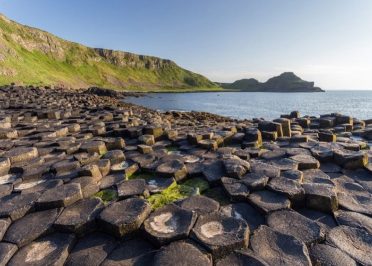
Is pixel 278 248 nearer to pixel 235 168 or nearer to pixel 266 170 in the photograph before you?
pixel 235 168

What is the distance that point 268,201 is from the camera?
12.0 feet

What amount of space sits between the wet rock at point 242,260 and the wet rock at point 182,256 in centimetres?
15

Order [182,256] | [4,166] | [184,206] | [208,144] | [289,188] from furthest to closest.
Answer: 1. [208,144]
2. [4,166]
3. [289,188]
4. [184,206]
5. [182,256]

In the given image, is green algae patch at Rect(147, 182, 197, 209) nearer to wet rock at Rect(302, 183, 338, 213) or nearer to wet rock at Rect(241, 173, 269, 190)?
wet rock at Rect(241, 173, 269, 190)

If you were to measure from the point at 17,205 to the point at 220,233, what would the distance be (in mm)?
2668

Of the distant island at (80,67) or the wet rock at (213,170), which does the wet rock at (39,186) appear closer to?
the wet rock at (213,170)

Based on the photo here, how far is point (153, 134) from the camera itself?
738cm

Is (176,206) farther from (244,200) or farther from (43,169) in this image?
(43,169)

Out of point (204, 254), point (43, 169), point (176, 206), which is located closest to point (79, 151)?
point (43, 169)

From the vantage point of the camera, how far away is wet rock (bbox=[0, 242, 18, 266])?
2698 mm

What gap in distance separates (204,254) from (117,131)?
5.86 m

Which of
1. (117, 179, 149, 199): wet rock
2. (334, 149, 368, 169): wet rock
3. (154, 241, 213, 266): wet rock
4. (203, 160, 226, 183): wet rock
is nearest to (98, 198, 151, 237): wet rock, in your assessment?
(117, 179, 149, 199): wet rock

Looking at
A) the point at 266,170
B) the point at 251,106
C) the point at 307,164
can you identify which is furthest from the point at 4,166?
the point at 251,106

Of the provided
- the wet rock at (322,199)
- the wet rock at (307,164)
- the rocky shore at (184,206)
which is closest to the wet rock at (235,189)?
the rocky shore at (184,206)
